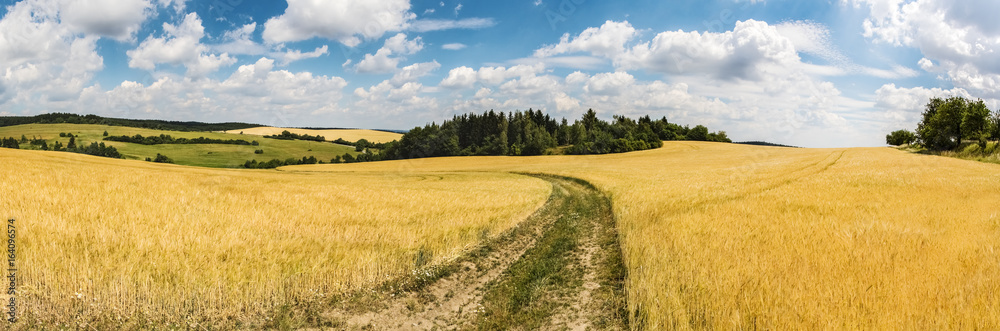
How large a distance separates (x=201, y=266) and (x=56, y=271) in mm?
1964

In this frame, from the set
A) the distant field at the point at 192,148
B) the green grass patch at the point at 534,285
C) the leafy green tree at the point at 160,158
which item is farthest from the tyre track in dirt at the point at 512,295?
the leafy green tree at the point at 160,158

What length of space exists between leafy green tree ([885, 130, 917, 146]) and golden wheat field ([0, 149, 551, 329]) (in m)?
142

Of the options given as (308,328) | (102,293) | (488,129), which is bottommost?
(308,328)

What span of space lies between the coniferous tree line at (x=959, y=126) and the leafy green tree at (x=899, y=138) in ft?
137

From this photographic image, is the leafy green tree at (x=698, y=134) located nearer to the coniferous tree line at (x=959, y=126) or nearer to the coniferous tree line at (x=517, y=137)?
the coniferous tree line at (x=517, y=137)

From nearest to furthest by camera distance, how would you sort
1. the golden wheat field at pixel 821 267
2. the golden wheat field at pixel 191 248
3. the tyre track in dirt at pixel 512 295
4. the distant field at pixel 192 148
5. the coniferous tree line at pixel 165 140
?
the golden wheat field at pixel 821 267 → the golden wheat field at pixel 191 248 → the tyre track in dirt at pixel 512 295 → the distant field at pixel 192 148 → the coniferous tree line at pixel 165 140

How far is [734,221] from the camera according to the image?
38.5 feet

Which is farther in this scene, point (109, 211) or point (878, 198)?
point (878, 198)

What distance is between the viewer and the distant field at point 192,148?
116 meters

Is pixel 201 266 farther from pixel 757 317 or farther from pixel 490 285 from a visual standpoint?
pixel 757 317

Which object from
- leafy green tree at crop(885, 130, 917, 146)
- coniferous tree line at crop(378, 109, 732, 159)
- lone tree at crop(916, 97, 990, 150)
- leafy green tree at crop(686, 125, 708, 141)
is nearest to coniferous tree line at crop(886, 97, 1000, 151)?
lone tree at crop(916, 97, 990, 150)

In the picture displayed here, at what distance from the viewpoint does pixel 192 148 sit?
130500 mm

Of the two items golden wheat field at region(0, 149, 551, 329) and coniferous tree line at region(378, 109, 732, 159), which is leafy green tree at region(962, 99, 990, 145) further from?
golden wheat field at region(0, 149, 551, 329)

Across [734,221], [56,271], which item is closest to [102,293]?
[56,271]
